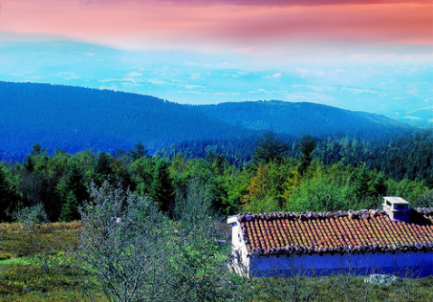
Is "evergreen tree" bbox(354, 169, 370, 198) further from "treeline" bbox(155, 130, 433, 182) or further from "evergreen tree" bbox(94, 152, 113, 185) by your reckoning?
"evergreen tree" bbox(94, 152, 113, 185)

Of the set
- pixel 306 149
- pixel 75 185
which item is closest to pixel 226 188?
pixel 75 185

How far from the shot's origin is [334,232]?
21969 millimetres

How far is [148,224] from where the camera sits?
36.6 ft

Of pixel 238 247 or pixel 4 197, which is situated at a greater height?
pixel 238 247

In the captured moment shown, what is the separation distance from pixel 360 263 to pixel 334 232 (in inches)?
85.0

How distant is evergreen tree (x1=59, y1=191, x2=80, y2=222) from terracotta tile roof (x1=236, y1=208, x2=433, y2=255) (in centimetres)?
3043

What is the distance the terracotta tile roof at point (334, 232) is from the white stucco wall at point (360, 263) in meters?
0.39

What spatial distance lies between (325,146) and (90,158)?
62.9 meters

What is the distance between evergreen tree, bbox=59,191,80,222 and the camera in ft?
154

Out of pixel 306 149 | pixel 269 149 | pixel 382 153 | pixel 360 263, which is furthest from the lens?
pixel 382 153

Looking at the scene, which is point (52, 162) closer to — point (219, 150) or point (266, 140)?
point (266, 140)

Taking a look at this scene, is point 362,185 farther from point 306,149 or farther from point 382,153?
point 382,153

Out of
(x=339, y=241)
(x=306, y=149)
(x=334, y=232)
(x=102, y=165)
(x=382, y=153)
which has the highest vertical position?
(x=306, y=149)

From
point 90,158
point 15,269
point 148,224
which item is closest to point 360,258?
point 148,224
